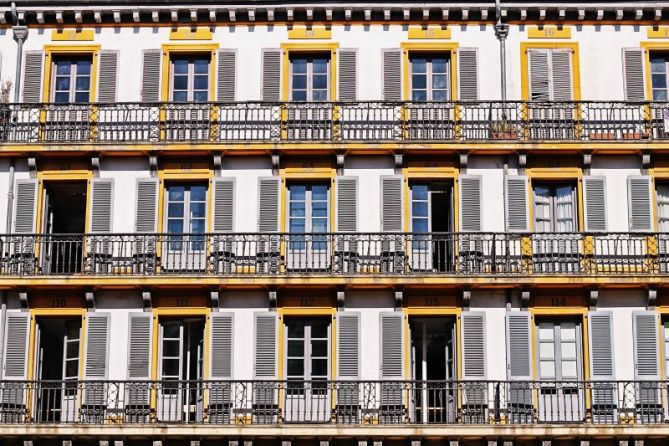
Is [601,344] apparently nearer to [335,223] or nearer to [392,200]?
[392,200]

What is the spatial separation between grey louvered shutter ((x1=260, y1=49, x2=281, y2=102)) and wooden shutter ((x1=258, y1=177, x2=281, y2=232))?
2.26 m

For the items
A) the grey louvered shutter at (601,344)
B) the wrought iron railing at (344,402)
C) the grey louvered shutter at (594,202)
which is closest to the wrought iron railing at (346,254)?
the grey louvered shutter at (594,202)

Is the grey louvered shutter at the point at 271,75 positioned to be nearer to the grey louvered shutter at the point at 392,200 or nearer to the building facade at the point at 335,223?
the building facade at the point at 335,223

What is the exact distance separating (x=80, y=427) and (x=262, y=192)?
756 cm

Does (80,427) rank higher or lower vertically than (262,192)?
lower

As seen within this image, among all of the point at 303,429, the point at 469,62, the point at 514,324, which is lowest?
the point at 303,429

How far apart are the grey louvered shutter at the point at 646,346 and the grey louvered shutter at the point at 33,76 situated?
16534mm

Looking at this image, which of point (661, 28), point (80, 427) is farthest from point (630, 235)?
point (80, 427)

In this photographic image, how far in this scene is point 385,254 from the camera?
129 feet

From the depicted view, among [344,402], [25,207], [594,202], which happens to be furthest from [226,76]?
[594,202]

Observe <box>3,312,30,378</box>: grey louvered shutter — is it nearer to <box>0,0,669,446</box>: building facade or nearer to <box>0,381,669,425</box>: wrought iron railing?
<box>0,0,669,446</box>: building facade

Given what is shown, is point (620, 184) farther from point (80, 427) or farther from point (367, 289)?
point (80, 427)

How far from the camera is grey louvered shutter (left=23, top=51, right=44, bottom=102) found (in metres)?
41.0

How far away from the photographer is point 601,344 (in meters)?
38.9
